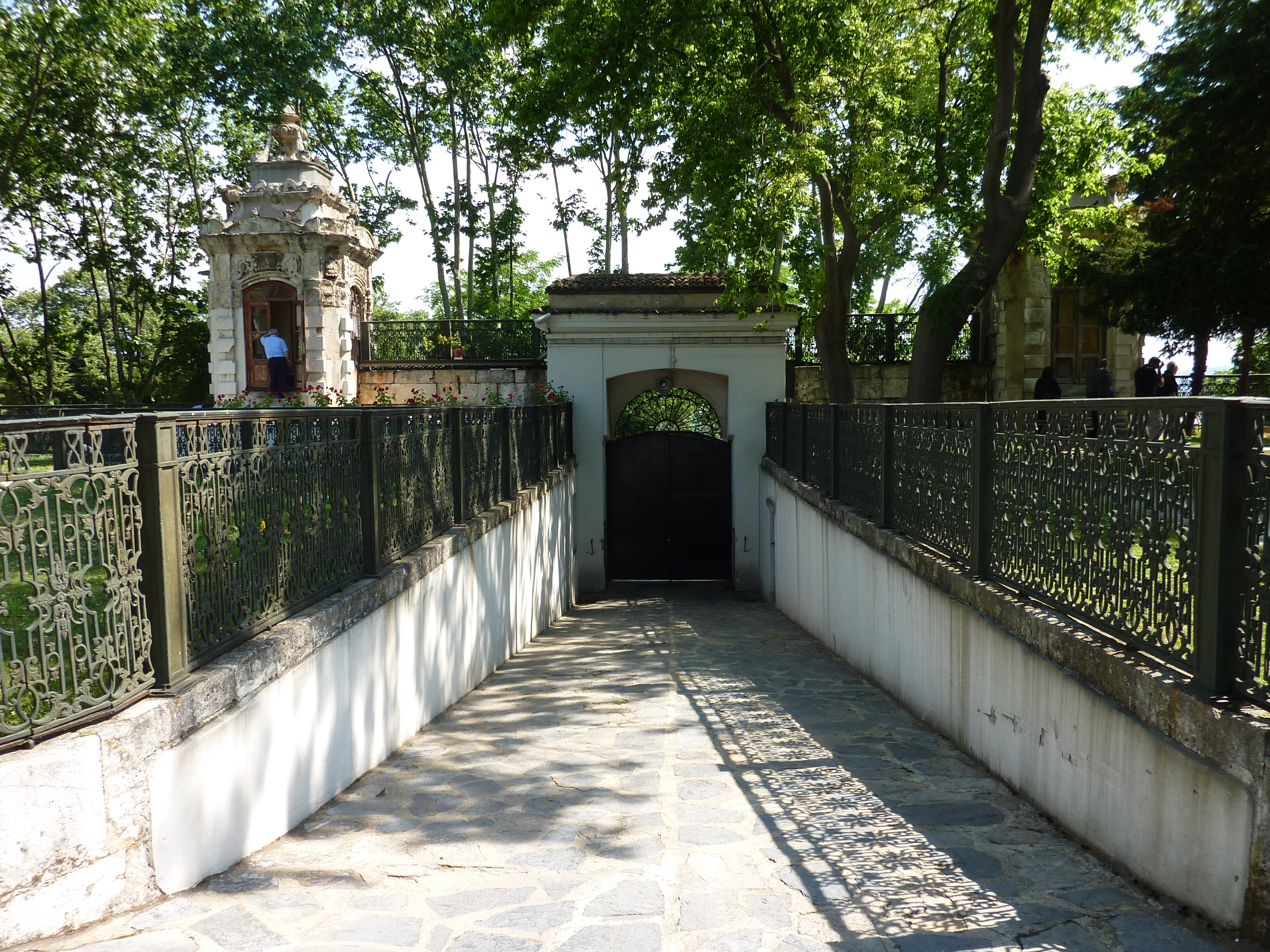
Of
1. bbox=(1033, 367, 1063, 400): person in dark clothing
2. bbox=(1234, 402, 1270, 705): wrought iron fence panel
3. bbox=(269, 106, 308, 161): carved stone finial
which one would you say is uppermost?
bbox=(269, 106, 308, 161): carved stone finial

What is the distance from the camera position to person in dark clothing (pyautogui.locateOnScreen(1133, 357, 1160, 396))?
698 inches

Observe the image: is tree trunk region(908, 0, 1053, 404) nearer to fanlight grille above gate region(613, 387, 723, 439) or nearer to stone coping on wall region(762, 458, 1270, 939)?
fanlight grille above gate region(613, 387, 723, 439)

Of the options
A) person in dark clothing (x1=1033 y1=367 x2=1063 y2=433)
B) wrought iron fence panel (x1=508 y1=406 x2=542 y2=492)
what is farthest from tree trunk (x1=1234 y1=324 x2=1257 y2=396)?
wrought iron fence panel (x1=508 y1=406 x2=542 y2=492)

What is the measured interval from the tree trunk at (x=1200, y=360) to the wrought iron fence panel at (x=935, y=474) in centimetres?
1105

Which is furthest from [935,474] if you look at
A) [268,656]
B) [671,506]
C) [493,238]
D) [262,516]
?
[493,238]

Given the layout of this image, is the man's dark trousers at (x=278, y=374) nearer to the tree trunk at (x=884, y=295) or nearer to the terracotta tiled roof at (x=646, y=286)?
the terracotta tiled roof at (x=646, y=286)

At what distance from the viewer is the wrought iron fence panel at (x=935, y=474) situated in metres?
5.83

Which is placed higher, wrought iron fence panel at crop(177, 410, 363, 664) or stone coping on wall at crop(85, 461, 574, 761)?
wrought iron fence panel at crop(177, 410, 363, 664)

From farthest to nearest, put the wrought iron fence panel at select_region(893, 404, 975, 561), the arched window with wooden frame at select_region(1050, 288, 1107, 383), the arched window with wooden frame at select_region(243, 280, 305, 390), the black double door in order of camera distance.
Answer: the arched window with wooden frame at select_region(1050, 288, 1107, 383), the arched window with wooden frame at select_region(243, 280, 305, 390), the black double door, the wrought iron fence panel at select_region(893, 404, 975, 561)

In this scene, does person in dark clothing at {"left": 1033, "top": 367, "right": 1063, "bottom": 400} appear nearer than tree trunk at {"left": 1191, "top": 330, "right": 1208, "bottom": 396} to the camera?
No

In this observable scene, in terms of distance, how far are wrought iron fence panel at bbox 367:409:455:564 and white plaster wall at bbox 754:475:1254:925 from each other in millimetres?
3433

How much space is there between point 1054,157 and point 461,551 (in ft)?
39.0

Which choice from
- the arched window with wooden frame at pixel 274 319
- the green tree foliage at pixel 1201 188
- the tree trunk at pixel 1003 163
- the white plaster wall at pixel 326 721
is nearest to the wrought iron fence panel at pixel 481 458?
the white plaster wall at pixel 326 721

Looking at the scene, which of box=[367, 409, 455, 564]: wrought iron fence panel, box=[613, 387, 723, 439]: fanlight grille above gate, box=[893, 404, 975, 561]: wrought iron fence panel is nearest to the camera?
box=[893, 404, 975, 561]: wrought iron fence panel
